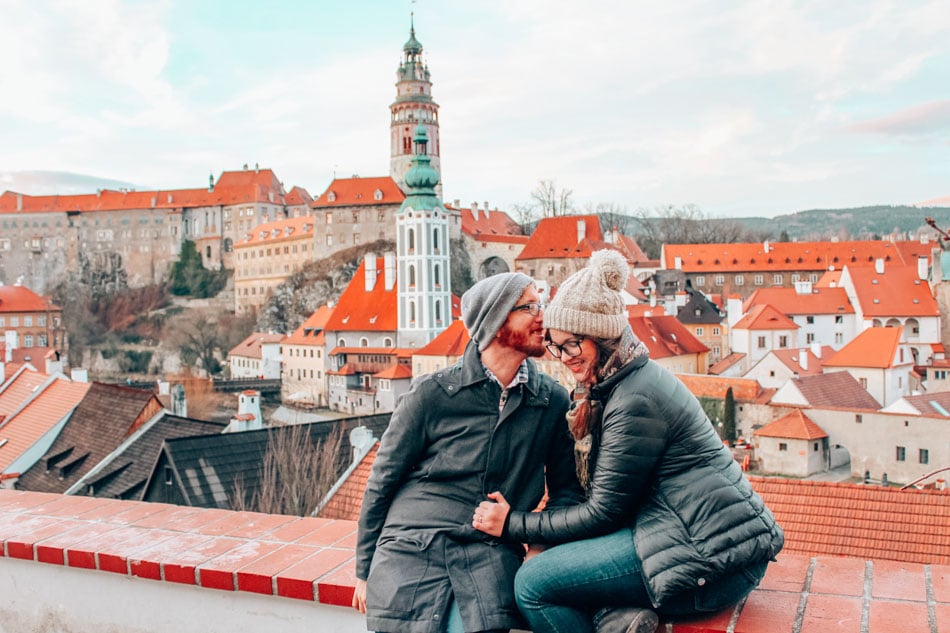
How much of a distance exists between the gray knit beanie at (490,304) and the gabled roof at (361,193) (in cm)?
5847

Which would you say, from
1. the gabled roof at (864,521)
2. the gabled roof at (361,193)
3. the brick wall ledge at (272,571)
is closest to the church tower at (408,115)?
the gabled roof at (361,193)

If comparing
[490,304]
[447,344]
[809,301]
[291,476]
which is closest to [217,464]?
[291,476]

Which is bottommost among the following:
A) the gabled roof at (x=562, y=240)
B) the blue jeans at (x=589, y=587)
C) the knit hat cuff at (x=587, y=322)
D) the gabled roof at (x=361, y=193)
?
the blue jeans at (x=589, y=587)

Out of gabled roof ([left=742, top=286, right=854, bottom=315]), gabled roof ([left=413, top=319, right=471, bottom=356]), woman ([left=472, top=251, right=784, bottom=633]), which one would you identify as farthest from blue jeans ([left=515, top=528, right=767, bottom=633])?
gabled roof ([left=742, top=286, right=854, bottom=315])

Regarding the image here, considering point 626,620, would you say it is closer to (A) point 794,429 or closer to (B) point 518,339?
(B) point 518,339

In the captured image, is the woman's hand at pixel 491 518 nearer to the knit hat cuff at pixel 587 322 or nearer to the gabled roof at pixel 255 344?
the knit hat cuff at pixel 587 322

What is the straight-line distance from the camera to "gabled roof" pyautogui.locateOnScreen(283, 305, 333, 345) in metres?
49.6

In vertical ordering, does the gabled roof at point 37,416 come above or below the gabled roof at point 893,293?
below

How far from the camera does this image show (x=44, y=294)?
7300cm

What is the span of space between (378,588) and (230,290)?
6958 cm

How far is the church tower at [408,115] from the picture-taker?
6531 centimetres

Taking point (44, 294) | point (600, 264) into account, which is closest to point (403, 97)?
point (44, 294)

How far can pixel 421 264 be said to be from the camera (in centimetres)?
4606

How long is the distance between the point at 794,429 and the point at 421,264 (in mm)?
22849
